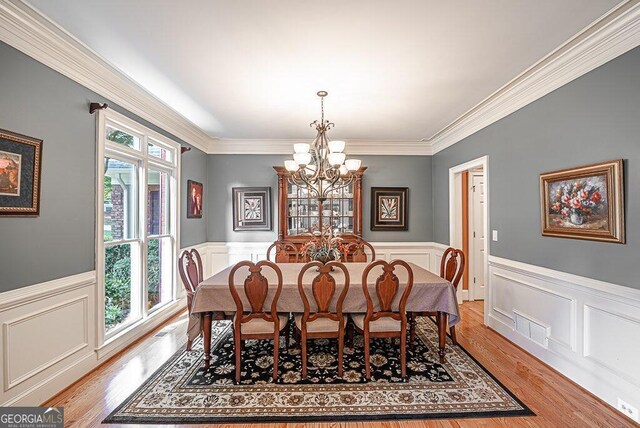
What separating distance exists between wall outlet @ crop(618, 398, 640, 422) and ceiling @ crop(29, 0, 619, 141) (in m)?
2.60

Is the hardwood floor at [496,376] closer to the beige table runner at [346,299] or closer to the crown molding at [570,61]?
the beige table runner at [346,299]

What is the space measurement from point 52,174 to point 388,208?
14.7 ft

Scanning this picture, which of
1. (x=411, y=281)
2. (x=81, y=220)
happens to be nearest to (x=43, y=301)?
(x=81, y=220)

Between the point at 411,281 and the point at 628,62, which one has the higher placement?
the point at 628,62

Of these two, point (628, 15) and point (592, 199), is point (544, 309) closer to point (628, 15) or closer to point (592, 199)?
point (592, 199)

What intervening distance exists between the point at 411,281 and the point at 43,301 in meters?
2.75

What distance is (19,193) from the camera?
1.99 m

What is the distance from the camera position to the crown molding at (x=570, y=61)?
77.1 inches

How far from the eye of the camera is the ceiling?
6.15 ft

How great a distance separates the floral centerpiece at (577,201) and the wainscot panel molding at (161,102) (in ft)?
2.97

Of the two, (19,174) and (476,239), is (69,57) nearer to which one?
(19,174)

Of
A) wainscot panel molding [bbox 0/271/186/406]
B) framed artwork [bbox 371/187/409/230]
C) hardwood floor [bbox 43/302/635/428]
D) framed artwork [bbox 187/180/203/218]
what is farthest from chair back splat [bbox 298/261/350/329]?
framed artwork [bbox 371/187/409/230]

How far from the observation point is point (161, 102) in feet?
11.4

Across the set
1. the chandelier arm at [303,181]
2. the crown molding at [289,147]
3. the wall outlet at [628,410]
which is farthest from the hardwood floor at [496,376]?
the crown molding at [289,147]
